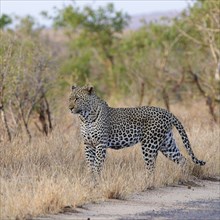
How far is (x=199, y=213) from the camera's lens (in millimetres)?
10789

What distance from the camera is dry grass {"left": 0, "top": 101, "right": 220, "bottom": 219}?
10.4 metres

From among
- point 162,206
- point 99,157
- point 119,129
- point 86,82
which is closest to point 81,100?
point 119,129

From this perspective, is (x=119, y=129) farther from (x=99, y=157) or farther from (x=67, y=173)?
(x=67, y=173)

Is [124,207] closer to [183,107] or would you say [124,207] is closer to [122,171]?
[122,171]

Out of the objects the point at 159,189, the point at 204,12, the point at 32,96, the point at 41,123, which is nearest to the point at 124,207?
the point at 159,189

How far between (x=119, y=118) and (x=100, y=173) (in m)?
1.49

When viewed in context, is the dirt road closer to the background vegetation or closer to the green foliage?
the background vegetation

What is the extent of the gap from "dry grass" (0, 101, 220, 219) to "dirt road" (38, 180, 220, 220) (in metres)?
0.19

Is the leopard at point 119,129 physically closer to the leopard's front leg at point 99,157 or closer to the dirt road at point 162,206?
the leopard's front leg at point 99,157

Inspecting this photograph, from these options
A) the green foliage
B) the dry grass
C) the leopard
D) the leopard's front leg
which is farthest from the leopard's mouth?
the green foliage

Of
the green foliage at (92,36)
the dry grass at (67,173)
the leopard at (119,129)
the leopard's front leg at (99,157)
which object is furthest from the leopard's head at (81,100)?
the green foliage at (92,36)

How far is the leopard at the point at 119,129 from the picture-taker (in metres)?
13.6

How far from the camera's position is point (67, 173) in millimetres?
12070

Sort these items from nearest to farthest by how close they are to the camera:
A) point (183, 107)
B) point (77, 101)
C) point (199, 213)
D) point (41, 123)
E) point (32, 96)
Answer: point (199, 213) → point (77, 101) → point (32, 96) → point (41, 123) → point (183, 107)
